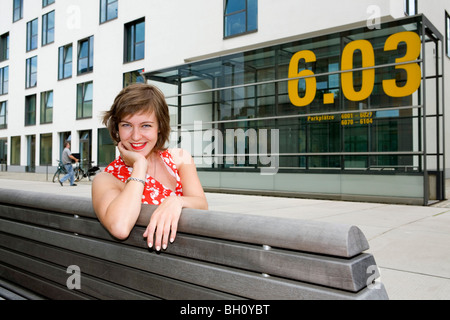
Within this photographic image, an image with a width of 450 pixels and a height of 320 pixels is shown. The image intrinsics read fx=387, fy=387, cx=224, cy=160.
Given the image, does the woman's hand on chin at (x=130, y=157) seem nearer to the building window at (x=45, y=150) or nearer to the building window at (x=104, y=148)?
the building window at (x=104, y=148)

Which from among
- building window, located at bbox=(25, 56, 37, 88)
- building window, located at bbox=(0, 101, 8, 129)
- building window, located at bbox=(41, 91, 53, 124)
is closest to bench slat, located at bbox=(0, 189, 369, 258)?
building window, located at bbox=(41, 91, 53, 124)

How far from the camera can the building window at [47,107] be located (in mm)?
27109

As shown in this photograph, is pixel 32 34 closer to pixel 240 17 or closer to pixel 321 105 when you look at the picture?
pixel 240 17

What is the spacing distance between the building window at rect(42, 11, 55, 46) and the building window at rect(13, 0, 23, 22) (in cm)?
408

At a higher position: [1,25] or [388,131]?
[1,25]

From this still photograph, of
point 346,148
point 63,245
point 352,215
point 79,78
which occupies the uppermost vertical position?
point 79,78

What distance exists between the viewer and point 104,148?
22.9m

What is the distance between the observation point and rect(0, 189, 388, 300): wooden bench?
1133 mm

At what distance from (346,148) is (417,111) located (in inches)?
77.9

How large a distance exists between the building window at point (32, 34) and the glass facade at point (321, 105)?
1933 cm

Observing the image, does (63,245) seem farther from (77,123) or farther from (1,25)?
(1,25)

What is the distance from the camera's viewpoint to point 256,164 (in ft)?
40.5
